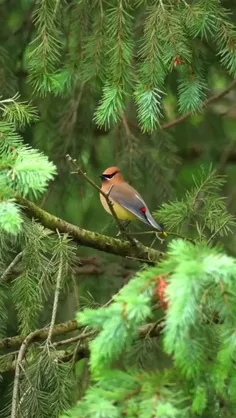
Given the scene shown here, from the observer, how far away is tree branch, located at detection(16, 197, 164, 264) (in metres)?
2.74

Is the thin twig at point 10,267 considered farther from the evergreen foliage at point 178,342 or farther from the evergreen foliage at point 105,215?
the evergreen foliage at point 178,342

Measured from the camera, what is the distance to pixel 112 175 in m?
4.21

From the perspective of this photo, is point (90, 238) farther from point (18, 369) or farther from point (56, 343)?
point (18, 369)

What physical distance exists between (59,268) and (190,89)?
2.27ft

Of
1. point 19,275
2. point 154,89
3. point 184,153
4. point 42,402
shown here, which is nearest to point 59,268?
point 19,275

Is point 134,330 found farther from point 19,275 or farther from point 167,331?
point 19,275

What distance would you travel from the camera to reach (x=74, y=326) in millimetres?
3209

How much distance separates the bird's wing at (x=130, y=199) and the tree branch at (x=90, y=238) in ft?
2.52

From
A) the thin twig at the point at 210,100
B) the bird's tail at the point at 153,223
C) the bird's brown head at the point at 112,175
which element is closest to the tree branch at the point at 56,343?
the bird's tail at the point at 153,223

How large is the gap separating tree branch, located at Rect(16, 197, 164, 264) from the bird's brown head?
3.01 feet

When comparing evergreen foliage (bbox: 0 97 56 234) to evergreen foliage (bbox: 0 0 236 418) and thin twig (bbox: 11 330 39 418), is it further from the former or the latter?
thin twig (bbox: 11 330 39 418)

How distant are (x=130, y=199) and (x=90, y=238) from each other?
114 cm

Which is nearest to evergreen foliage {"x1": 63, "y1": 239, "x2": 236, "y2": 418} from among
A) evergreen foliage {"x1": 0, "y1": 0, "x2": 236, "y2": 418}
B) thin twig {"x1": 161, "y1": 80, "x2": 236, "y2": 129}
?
evergreen foliage {"x1": 0, "y1": 0, "x2": 236, "y2": 418}

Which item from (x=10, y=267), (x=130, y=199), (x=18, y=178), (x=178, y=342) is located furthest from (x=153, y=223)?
(x=178, y=342)
